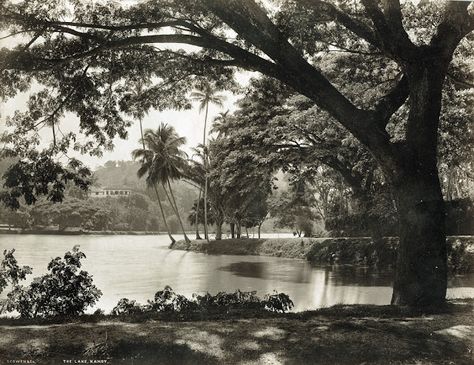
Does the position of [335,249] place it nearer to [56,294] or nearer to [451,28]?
[451,28]

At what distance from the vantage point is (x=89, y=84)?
9.02m

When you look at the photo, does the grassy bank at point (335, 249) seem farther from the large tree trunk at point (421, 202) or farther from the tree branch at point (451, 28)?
the tree branch at point (451, 28)

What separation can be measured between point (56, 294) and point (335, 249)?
22.3 m

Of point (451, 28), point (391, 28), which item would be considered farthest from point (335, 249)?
point (391, 28)

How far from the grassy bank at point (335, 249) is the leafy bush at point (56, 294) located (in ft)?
55.7

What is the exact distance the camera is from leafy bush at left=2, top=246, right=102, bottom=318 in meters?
7.64

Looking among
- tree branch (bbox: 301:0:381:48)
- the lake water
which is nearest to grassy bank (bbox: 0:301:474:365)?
tree branch (bbox: 301:0:381:48)

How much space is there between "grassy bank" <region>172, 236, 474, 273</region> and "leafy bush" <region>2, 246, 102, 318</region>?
16976 mm

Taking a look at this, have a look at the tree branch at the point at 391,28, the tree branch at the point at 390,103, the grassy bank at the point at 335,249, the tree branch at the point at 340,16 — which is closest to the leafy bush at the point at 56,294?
the tree branch at the point at 390,103

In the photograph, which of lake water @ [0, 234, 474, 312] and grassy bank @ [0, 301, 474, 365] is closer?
grassy bank @ [0, 301, 474, 365]

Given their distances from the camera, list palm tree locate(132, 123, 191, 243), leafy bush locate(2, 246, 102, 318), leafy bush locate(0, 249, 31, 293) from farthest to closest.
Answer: palm tree locate(132, 123, 191, 243) < leafy bush locate(0, 249, 31, 293) < leafy bush locate(2, 246, 102, 318)

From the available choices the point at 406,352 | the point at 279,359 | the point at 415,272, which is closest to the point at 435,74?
the point at 415,272

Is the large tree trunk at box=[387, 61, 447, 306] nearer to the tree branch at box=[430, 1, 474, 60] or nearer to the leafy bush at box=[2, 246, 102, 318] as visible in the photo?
the tree branch at box=[430, 1, 474, 60]

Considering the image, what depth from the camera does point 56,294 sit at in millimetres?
7668
